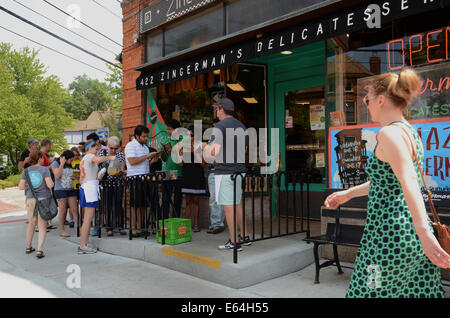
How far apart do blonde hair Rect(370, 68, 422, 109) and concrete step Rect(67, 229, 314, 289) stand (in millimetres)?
2713

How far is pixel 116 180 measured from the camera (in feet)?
21.2

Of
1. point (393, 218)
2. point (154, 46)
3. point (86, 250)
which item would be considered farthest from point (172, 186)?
point (393, 218)

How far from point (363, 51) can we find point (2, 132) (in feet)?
85.1

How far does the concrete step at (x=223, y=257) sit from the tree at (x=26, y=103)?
22.9m

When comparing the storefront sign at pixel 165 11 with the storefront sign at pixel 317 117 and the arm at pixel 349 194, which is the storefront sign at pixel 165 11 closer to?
the storefront sign at pixel 317 117

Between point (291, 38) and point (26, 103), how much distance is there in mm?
25384

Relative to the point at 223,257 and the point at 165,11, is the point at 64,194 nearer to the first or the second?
the point at 165,11

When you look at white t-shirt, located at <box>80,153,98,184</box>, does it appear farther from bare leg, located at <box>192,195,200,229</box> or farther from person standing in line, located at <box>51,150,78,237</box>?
bare leg, located at <box>192,195,200,229</box>

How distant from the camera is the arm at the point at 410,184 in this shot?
6.03 feet
